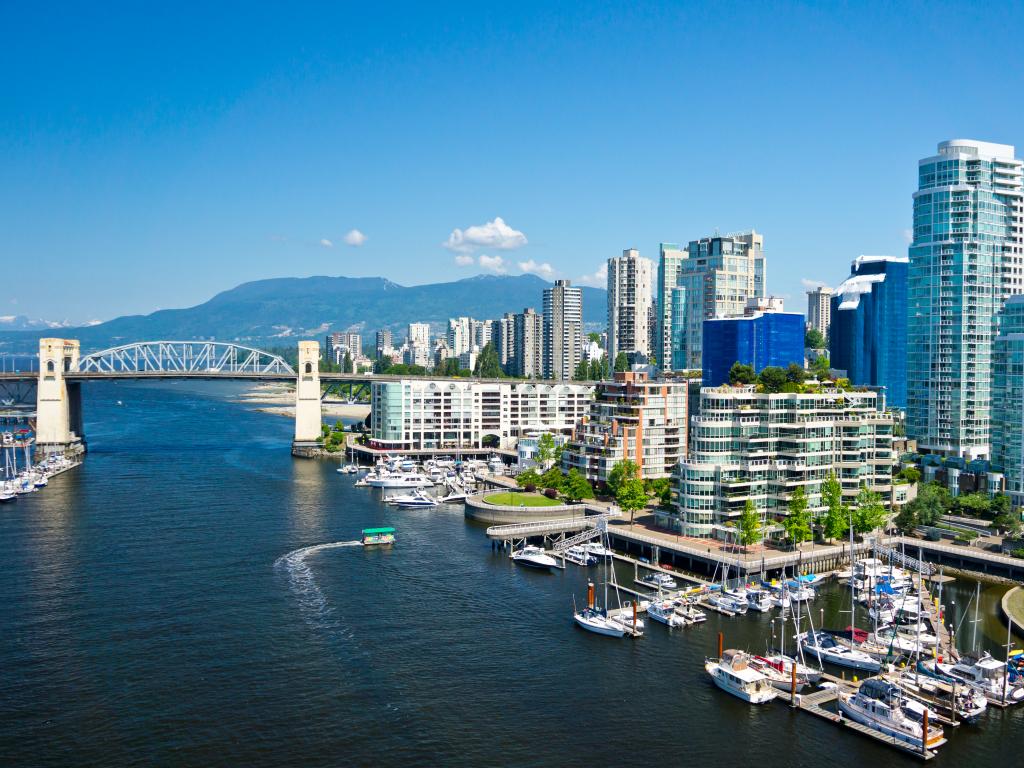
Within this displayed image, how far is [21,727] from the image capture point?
36.1 metres

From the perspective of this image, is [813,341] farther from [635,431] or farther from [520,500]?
[520,500]

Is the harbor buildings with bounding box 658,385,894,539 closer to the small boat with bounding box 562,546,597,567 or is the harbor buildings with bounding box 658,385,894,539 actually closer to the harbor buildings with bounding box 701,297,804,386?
the small boat with bounding box 562,546,597,567

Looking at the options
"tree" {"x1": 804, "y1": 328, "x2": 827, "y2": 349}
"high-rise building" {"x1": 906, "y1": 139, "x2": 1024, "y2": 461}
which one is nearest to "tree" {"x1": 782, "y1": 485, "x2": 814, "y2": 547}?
"high-rise building" {"x1": 906, "y1": 139, "x2": 1024, "y2": 461}

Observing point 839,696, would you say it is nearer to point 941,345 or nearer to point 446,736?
point 446,736

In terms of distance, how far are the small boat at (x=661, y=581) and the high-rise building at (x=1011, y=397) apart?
2925 cm

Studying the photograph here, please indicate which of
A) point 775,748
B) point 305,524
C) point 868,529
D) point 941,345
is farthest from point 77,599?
point 941,345

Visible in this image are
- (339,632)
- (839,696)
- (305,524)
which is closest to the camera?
(839,696)

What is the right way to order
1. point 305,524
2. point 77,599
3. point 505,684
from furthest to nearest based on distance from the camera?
point 305,524, point 77,599, point 505,684

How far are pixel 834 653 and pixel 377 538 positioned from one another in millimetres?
34606

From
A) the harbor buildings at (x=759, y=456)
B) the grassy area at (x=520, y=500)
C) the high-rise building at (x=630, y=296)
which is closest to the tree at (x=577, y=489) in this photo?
the grassy area at (x=520, y=500)

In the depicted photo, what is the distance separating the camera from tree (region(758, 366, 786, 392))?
75125 millimetres

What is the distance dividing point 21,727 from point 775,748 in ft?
97.4

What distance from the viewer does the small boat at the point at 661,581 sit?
55184mm

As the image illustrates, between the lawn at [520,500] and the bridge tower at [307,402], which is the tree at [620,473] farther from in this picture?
the bridge tower at [307,402]
